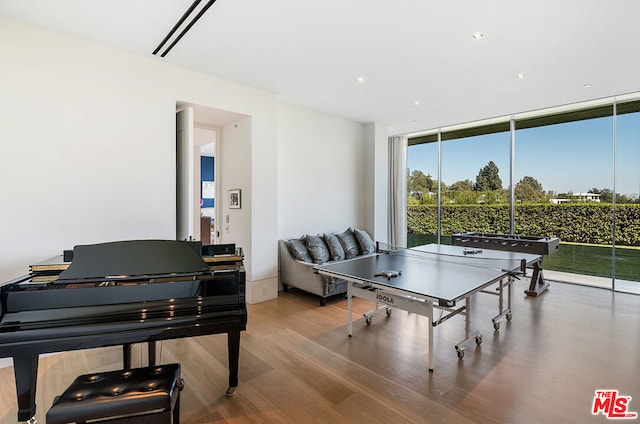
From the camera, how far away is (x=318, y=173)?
224 inches

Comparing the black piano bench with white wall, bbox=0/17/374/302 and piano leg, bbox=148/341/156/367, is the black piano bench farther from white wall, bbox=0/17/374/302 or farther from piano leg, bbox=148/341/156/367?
white wall, bbox=0/17/374/302

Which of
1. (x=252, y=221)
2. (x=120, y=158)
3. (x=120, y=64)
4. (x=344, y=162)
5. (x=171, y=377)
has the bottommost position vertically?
(x=171, y=377)

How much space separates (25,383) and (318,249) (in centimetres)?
357

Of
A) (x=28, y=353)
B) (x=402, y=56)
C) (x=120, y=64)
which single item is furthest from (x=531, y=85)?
(x=28, y=353)

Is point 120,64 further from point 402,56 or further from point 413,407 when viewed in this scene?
point 413,407

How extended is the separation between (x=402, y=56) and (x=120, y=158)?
329 centimetres

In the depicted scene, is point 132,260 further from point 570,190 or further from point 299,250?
point 570,190

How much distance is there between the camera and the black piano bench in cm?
154

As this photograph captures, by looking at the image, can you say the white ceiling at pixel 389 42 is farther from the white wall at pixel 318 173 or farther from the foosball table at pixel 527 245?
the foosball table at pixel 527 245

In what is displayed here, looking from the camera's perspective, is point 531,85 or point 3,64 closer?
point 3,64

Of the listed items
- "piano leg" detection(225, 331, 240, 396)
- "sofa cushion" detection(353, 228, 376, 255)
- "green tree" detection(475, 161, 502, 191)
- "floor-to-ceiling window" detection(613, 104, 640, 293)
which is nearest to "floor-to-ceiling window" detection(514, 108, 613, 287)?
"floor-to-ceiling window" detection(613, 104, 640, 293)

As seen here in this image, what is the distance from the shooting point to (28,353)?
1.81m

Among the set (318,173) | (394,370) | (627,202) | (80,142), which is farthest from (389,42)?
(627,202)

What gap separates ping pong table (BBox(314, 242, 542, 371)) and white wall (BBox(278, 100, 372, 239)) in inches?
74.4
